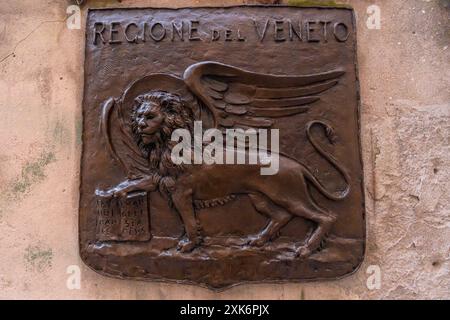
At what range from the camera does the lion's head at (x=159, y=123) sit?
156 centimetres

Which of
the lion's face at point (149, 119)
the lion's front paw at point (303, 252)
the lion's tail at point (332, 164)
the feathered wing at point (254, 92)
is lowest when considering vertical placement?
the lion's front paw at point (303, 252)

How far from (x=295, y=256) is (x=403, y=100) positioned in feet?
2.97

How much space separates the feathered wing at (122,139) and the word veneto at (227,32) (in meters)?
0.33

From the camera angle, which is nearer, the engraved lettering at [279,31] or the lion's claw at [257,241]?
the lion's claw at [257,241]

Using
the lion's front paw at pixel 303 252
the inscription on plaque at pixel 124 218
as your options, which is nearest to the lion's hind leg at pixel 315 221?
the lion's front paw at pixel 303 252

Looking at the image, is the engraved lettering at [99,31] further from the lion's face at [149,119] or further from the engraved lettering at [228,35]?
the engraved lettering at [228,35]

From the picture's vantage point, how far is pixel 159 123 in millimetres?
1561

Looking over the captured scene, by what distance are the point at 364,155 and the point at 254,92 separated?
1.97 feet

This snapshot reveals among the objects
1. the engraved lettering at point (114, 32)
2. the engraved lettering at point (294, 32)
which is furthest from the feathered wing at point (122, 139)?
the engraved lettering at point (294, 32)

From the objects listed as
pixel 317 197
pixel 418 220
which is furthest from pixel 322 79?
pixel 418 220

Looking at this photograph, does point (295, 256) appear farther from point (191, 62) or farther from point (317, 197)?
point (191, 62)

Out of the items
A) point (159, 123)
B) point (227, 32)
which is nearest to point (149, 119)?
point (159, 123)

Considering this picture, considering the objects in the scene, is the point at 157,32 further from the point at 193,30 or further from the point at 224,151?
the point at 224,151

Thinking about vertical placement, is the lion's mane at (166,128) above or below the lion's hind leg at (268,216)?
above
